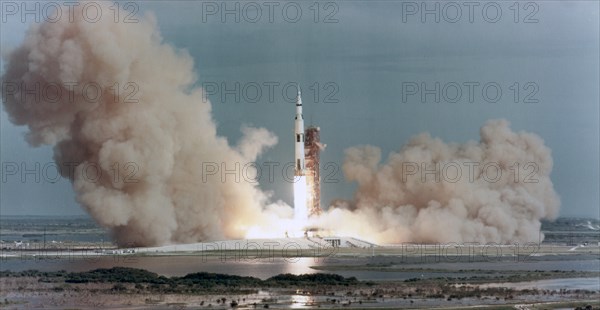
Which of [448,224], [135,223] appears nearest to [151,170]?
[135,223]

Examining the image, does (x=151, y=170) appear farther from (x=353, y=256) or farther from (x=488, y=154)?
(x=488, y=154)

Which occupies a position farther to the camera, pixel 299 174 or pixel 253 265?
pixel 299 174

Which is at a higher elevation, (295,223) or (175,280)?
(295,223)

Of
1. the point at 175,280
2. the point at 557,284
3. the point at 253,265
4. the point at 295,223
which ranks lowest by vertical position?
the point at 557,284

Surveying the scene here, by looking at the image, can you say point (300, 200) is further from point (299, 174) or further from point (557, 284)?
point (557, 284)

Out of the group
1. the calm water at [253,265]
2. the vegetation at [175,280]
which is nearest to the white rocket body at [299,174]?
the calm water at [253,265]

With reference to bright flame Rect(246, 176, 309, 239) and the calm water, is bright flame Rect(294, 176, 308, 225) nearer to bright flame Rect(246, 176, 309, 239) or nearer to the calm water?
bright flame Rect(246, 176, 309, 239)

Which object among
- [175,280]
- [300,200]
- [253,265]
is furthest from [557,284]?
[300,200]

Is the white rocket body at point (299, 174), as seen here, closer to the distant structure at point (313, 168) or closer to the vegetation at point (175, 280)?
the distant structure at point (313, 168)
